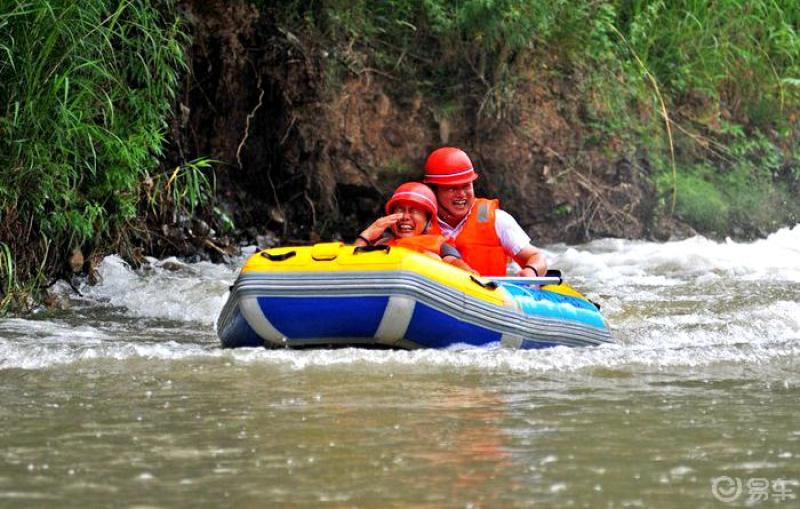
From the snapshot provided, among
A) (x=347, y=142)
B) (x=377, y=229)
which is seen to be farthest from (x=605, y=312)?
(x=347, y=142)

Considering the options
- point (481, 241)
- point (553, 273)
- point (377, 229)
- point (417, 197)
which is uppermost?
point (417, 197)

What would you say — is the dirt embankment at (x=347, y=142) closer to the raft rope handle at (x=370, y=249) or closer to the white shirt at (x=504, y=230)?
the white shirt at (x=504, y=230)

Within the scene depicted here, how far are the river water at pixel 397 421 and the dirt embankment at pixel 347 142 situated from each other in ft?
10.2

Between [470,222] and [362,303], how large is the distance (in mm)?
1238

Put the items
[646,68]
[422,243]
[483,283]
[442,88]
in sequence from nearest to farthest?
[483,283] → [422,243] → [442,88] → [646,68]

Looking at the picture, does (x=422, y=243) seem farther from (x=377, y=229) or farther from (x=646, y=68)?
(x=646, y=68)

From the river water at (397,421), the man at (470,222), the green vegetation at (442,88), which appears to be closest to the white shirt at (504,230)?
the man at (470,222)

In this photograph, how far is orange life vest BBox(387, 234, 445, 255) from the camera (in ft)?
20.8

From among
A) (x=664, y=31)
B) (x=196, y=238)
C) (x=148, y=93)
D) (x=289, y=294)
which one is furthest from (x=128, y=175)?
(x=664, y=31)

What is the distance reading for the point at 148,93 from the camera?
8023 mm

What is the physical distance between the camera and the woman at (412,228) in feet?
20.9

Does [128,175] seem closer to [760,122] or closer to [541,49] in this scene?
[541,49]

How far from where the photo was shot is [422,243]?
6.37m

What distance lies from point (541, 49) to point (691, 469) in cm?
778
